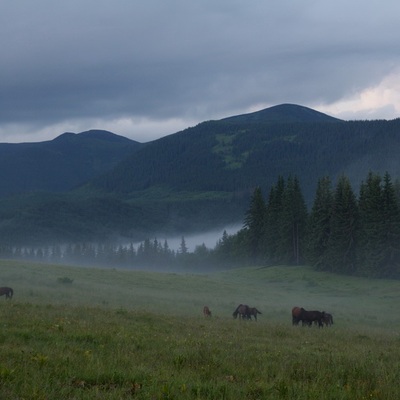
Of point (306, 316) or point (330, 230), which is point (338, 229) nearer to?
point (330, 230)

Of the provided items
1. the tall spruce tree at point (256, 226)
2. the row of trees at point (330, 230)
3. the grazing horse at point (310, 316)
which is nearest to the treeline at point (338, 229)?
the row of trees at point (330, 230)

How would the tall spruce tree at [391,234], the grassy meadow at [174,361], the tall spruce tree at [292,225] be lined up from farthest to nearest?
the tall spruce tree at [292,225] < the tall spruce tree at [391,234] < the grassy meadow at [174,361]

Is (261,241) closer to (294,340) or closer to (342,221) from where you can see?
(342,221)

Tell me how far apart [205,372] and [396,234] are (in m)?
58.5

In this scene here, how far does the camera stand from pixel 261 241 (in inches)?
3499

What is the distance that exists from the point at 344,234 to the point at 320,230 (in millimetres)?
4231

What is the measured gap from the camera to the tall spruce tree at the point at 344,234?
68.7 meters

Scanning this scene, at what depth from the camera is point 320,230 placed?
240 feet

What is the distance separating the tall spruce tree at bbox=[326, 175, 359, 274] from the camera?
6869cm

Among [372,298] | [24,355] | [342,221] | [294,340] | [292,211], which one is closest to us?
[24,355]

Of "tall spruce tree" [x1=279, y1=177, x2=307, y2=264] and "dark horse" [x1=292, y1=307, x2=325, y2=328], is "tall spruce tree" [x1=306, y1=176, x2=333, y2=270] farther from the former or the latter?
"dark horse" [x1=292, y1=307, x2=325, y2=328]

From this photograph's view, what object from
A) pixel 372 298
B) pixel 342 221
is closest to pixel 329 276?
pixel 342 221

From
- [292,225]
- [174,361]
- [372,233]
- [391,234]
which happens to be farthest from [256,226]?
[174,361]

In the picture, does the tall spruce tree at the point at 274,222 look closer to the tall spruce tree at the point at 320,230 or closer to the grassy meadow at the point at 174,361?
the tall spruce tree at the point at 320,230
